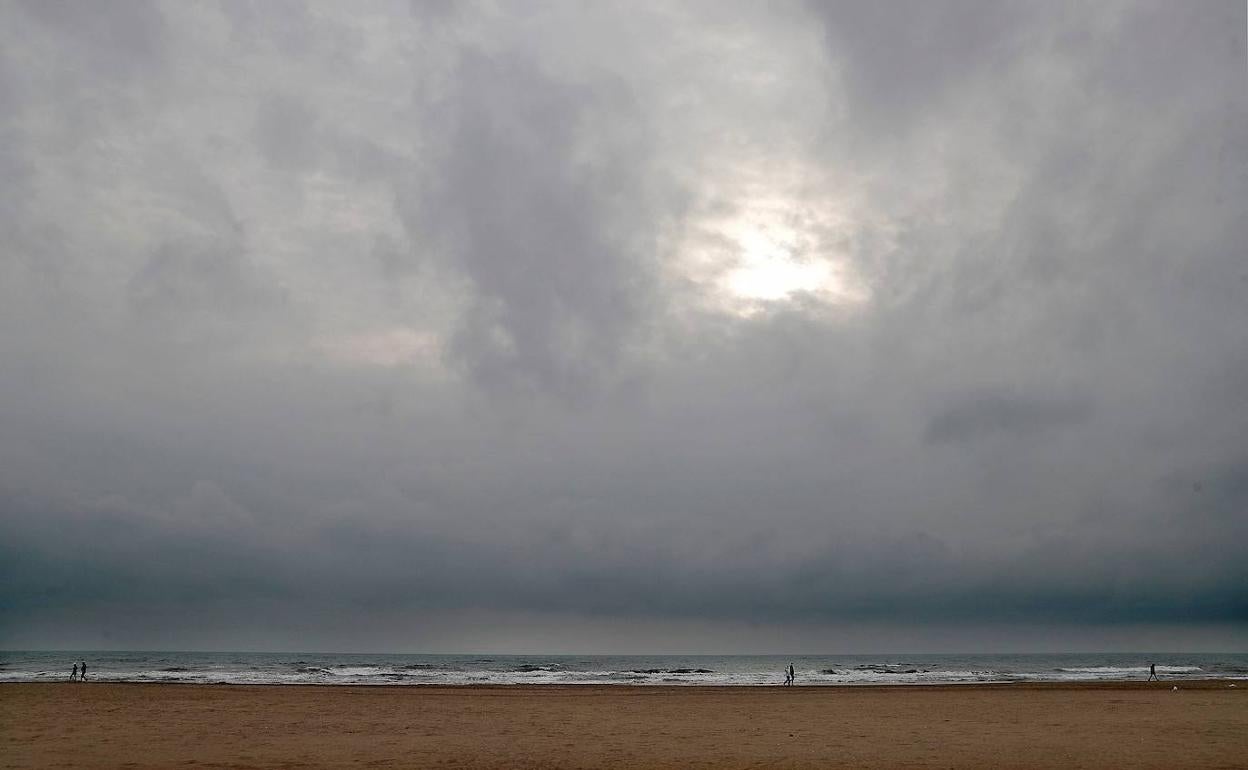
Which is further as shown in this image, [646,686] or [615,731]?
[646,686]

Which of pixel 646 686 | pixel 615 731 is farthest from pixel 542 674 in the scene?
pixel 615 731

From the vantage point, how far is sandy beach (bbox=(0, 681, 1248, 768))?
22.0 metres

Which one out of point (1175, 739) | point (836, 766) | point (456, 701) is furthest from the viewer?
point (456, 701)

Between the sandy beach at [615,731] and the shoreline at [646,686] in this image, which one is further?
the shoreline at [646,686]

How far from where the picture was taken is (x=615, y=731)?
29.0 m

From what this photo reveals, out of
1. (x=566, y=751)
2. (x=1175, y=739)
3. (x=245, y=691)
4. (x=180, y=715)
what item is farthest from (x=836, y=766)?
(x=245, y=691)

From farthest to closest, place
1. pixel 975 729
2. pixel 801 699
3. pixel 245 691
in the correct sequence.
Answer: pixel 245 691 < pixel 801 699 < pixel 975 729

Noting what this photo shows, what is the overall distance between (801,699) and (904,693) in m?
9.48

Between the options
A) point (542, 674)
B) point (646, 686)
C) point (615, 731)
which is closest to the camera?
point (615, 731)

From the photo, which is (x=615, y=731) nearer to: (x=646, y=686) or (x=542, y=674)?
(x=646, y=686)

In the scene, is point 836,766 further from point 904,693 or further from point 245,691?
point 245,691

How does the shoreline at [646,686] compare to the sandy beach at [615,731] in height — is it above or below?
below

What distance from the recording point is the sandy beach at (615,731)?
72.0 ft

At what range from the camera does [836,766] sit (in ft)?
69.3
